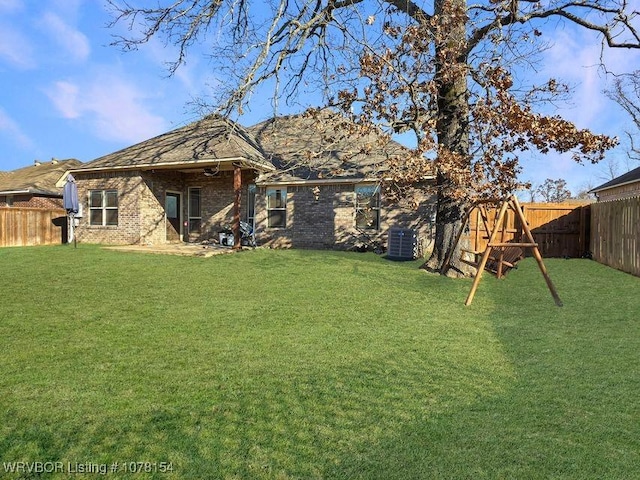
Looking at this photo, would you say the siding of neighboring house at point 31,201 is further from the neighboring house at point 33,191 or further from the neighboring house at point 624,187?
the neighboring house at point 624,187

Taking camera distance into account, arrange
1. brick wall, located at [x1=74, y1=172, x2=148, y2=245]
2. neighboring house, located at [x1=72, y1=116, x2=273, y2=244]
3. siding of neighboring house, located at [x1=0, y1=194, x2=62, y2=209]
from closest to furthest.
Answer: neighboring house, located at [x1=72, y1=116, x2=273, y2=244], brick wall, located at [x1=74, y1=172, x2=148, y2=245], siding of neighboring house, located at [x1=0, y1=194, x2=62, y2=209]

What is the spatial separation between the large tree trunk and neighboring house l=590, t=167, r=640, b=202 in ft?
31.0

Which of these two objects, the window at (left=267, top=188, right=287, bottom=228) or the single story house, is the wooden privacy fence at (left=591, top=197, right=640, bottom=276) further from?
the window at (left=267, top=188, right=287, bottom=228)

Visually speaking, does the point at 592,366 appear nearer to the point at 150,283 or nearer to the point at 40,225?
the point at 150,283

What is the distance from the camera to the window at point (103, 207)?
15.8 m

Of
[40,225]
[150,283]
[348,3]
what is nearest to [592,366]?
[150,283]

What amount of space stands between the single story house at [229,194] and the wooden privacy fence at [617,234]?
511 cm

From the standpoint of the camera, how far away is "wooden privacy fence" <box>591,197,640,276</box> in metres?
10.2

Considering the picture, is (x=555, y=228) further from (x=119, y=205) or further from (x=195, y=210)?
(x=119, y=205)

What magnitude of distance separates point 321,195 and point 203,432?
12622mm

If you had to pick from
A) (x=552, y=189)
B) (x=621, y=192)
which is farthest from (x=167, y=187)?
(x=552, y=189)

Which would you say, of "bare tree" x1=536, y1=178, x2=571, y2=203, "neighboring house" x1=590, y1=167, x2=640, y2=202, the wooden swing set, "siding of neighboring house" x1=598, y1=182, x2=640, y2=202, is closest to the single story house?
the wooden swing set

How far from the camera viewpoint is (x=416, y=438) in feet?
8.35

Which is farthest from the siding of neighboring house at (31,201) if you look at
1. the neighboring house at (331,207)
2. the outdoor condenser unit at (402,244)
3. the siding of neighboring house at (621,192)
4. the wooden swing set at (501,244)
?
the siding of neighboring house at (621,192)
